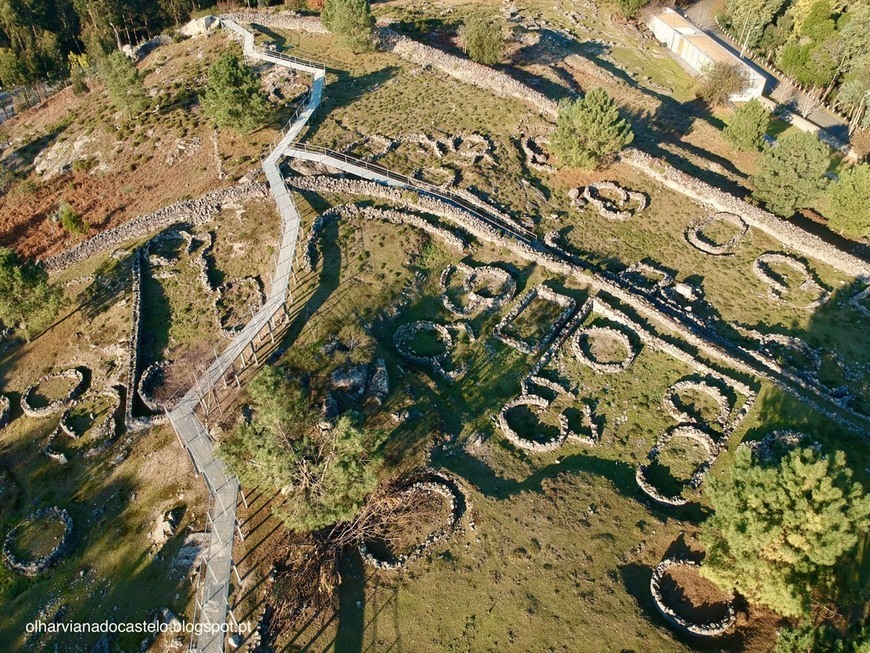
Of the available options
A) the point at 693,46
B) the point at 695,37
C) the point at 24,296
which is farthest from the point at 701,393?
the point at 695,37

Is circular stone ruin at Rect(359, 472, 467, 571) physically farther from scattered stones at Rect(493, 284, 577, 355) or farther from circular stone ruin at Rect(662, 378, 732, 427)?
circular stone ruin at Rect(662, 378, 732, 427)

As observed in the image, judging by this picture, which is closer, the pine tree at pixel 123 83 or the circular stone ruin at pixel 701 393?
the circular stone ruin at pixel 701 393

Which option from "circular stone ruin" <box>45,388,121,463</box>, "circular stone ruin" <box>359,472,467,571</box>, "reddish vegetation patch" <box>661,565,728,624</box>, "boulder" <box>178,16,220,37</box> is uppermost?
"boulder" <box>178,16,220,37</box>

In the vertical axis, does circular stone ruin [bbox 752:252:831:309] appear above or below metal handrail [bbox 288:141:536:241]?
above

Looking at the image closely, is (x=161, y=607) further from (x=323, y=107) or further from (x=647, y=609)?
(x=323, y=107)

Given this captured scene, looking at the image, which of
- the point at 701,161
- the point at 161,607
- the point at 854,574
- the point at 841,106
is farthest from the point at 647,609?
the point at 841,106

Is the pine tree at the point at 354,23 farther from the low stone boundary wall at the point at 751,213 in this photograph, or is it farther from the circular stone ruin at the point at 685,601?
the circular stone ruin at the point at 685,601

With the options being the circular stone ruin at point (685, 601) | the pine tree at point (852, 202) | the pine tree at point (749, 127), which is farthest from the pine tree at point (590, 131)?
the circular stone ruin at point (685, 601)

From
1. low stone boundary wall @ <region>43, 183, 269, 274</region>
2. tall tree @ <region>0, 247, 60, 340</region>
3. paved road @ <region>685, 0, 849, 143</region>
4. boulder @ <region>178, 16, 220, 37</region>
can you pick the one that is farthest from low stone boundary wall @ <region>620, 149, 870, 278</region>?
boulder @ <region>178, 16, 220, 37</region>
